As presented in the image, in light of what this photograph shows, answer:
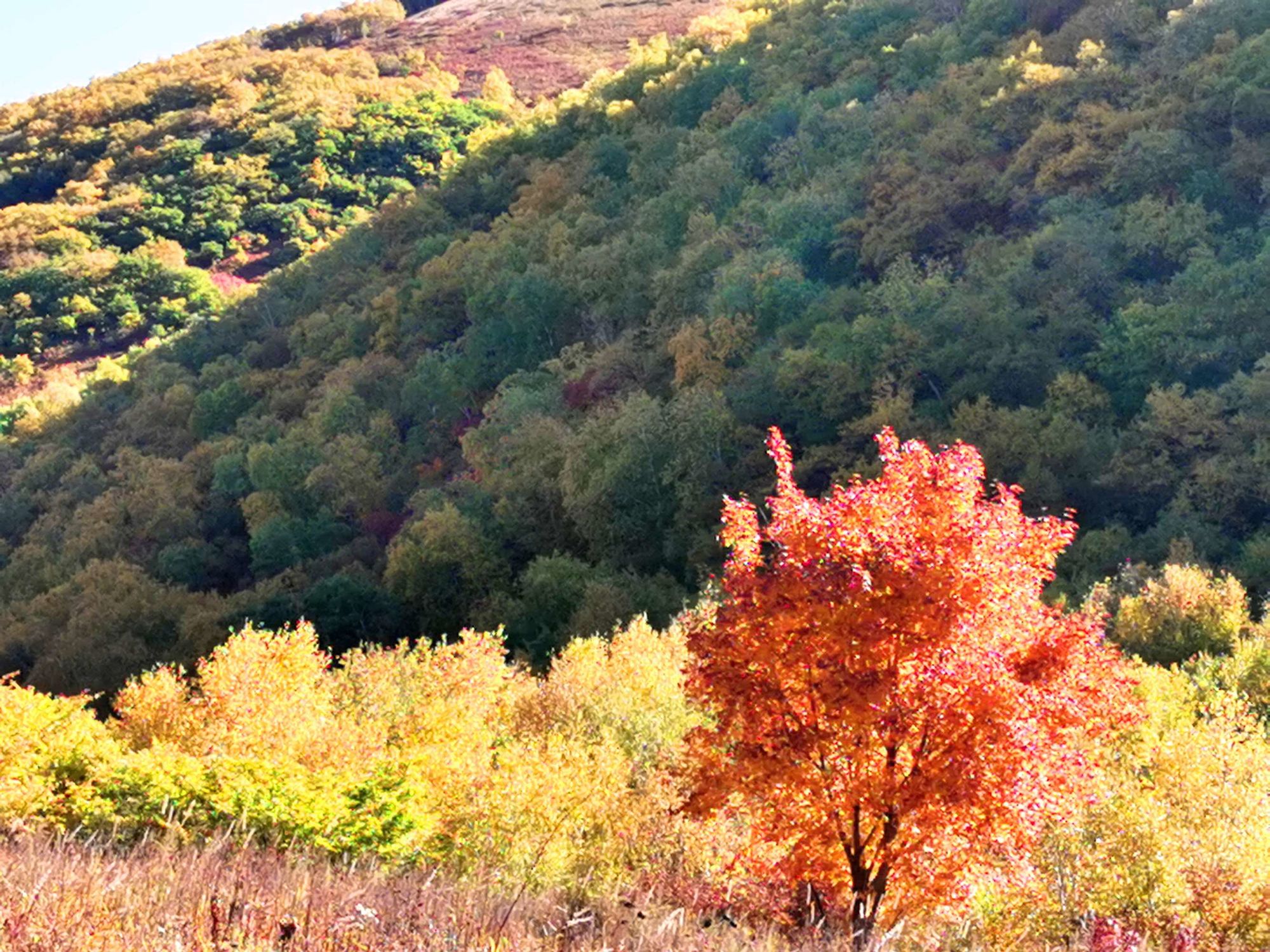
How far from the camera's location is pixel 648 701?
26641mm

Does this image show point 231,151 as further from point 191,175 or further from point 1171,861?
point 1171,861

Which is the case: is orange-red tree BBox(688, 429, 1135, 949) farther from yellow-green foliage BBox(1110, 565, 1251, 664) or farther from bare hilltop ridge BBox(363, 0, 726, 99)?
bare hilltop ridge BBox(363, 0, 726, 99)

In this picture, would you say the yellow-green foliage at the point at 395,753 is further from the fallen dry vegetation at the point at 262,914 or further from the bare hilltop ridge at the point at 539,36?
the bare hilltop ridge at the point at 539,36

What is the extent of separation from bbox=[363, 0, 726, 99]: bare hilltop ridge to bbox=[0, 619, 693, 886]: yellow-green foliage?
105 metres

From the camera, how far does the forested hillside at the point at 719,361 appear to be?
41656 millimetres

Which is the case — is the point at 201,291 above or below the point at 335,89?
below

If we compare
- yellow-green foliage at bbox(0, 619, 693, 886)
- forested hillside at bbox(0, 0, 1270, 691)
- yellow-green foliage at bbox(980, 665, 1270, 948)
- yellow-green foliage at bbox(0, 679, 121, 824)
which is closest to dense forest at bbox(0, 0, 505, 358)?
forested hillside at bbox(0, 0, 1270, 691)

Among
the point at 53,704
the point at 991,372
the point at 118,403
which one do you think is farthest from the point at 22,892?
the point at 118,403

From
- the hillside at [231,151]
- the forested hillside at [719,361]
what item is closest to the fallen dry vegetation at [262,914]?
the forested hillside at [719,361]

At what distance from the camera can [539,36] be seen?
13912 centimetres

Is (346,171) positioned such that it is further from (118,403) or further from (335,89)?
(118,403)

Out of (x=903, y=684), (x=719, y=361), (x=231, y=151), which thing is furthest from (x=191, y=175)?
(x=903, y=684)

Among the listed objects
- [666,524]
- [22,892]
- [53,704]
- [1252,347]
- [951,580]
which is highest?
[22,892]

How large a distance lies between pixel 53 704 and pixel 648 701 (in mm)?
12109
